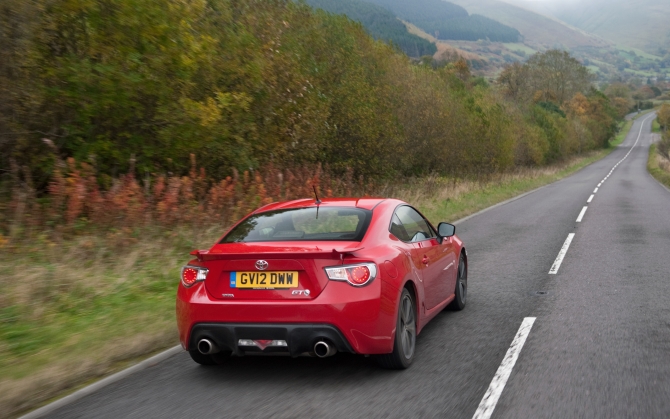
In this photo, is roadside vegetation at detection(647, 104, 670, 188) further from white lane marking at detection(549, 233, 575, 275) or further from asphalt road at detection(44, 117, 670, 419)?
asphalt road at detection(44, 117, 670, 419)

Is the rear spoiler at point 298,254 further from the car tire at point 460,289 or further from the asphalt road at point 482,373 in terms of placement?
the car tire at point 460,289

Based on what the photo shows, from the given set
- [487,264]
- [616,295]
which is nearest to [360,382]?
[616,295]

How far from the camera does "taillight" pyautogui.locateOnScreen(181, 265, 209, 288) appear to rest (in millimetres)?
5059

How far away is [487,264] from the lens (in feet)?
35.1

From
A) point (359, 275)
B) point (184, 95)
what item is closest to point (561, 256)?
point (359, 275)

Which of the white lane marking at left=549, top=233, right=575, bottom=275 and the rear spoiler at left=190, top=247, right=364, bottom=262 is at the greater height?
the rear spoiler at left=190, top=247, right=364, bottom=262

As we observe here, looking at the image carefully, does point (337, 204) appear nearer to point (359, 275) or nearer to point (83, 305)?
point (359, 275)

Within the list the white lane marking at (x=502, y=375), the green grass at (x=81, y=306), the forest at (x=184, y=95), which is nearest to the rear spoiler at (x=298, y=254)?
the white lane marking at (x=502, y=375)

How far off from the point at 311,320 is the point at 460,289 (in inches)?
126

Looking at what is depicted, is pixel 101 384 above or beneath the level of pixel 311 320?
beneath

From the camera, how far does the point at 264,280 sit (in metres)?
4.82

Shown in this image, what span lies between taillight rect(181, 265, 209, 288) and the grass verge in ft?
3.45

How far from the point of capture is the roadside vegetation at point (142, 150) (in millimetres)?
6723

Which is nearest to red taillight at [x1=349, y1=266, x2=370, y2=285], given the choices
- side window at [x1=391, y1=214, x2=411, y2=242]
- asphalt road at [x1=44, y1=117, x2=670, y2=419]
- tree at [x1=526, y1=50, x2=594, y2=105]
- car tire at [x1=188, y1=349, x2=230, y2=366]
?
asphalt road at [x1=44, y1=117, x2=670, y2=419]
